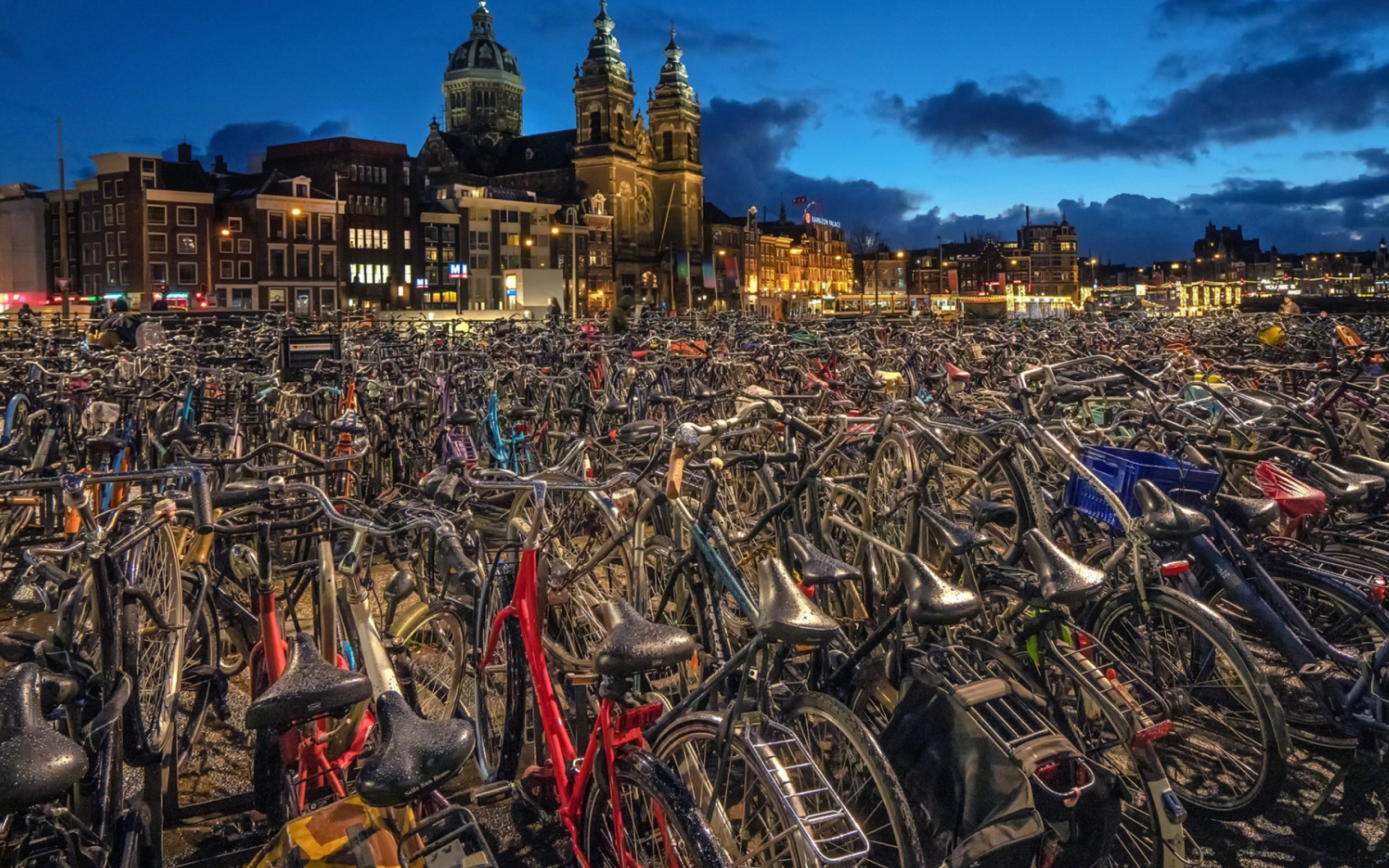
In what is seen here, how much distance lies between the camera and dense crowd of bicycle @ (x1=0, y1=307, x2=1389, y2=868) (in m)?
2.83

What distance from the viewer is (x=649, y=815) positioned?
2.86 m

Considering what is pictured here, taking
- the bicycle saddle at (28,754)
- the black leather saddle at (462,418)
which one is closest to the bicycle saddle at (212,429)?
the black leather saddle at (462,418)

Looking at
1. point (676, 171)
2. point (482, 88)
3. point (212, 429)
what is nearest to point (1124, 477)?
point (212, 429)

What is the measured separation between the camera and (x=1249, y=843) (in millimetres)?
3914

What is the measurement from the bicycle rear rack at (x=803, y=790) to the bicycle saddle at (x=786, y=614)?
0.24 metres

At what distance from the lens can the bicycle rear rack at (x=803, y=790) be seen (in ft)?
8.53

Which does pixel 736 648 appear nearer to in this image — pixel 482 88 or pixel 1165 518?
pixel 1165 518

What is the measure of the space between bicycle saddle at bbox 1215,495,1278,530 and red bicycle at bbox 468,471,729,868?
243 cm

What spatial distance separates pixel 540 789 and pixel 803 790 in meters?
1.43

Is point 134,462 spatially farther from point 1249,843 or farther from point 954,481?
point 1249,843

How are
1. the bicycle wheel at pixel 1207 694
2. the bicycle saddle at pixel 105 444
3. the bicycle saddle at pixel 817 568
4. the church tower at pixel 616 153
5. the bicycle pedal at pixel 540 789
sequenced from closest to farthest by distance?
the bicycle saddle at pixel 817 568
the bicycle wheel at pixel 1207 694
the bicycle pedal at pixel 540 789
the bicycle saddle at pixel 105 444
the church tower at pixel 616 153

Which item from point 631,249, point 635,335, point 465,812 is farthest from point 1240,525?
point 631,249

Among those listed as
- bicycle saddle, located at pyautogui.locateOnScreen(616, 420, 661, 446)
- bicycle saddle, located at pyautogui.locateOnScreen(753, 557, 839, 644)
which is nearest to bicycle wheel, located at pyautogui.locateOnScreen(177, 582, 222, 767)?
bicycle saddle, located at pyautogui.locateOnScreen(616, 420, 661, 446)

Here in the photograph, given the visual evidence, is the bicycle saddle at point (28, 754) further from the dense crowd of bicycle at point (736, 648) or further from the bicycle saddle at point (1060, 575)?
the bicycle saddle at point (1060, 575)
